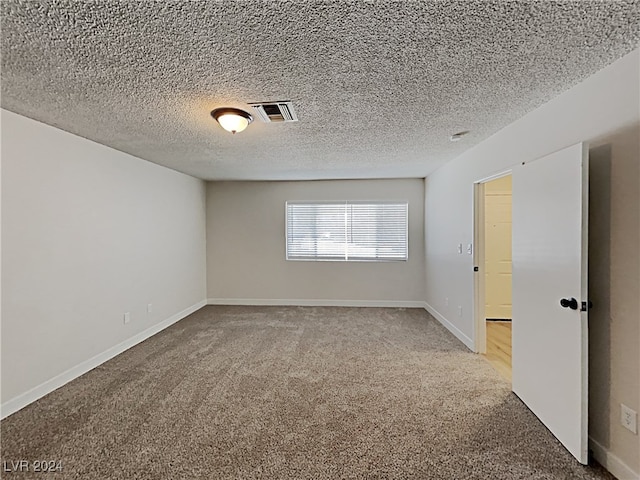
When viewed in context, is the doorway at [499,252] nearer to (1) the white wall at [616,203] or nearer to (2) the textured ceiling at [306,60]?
(2) the textured ceiling at [306,60]

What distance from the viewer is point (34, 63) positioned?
5.81 feet

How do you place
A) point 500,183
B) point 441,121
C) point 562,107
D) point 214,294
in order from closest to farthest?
point 562,107 < point 441,121 < point 500,183 < point 214,294

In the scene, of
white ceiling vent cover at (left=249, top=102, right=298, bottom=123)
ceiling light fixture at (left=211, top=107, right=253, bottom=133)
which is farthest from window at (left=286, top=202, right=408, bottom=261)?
ceiling light fixture at (left=211, top=107, right=253, bottom=133)

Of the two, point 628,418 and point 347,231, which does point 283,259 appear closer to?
point 347,231

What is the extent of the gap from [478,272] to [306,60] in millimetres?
2981

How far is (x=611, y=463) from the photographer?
1.83 metres

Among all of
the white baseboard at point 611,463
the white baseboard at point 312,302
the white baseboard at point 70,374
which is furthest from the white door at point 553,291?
the white baseboard at point 70,374

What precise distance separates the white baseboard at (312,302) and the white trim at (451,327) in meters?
0.41

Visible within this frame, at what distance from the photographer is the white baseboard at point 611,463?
5.67 ft

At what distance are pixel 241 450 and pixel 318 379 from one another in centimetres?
109

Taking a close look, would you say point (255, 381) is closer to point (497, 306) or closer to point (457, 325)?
point (457, 325)

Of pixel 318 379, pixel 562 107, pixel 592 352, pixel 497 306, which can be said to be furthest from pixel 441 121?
pixel 497 306

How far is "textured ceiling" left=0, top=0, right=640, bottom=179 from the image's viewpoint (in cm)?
137

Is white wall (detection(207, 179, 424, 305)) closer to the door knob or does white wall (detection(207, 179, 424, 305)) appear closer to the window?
the window
